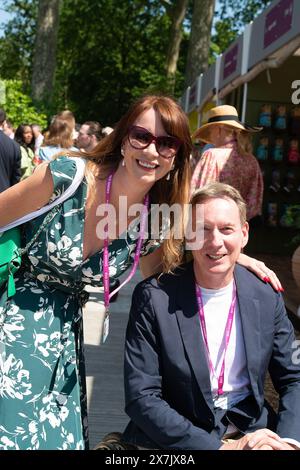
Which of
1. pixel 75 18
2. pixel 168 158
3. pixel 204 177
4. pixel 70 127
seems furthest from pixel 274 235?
pixel 75 18

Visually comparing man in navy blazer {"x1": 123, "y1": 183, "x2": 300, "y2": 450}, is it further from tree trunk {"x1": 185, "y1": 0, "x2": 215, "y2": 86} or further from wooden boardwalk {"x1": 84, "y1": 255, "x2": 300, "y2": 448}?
tree trunk {"x1": 185, "y1": 0, "x2": 215, "y2": 86}

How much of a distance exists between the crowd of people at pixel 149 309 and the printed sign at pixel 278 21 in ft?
15.5

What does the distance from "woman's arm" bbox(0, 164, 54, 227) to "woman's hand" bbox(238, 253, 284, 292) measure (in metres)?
0.87

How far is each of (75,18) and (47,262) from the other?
36.9 m

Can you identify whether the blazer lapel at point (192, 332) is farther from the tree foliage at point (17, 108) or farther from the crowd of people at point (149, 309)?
the tree foliage at point (17, 108)

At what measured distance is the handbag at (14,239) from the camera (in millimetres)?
2461

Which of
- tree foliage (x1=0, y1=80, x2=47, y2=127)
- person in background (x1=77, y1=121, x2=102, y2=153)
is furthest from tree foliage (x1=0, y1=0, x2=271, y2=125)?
person in background (x1=77, y1=121, x2=102, y2=153)

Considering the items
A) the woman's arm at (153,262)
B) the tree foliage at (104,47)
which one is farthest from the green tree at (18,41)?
the woman's arm at (153,262)

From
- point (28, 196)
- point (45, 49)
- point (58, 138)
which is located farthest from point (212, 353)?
point (45, 49)

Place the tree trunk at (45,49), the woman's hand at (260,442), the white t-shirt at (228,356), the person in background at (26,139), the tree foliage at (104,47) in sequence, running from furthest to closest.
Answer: the tree foliage at (104,47)
the tree trunk at (45,49)
the person in background at (26,139)
the white t-shirt at (228,356)
the woman's hand at (260,442)

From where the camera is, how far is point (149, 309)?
2.58m

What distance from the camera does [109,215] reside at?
257 centimetres

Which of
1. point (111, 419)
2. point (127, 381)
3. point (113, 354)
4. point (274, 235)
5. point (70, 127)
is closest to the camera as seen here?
point (127, 381)

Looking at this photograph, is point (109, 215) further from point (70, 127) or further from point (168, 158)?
point (70, 127)
